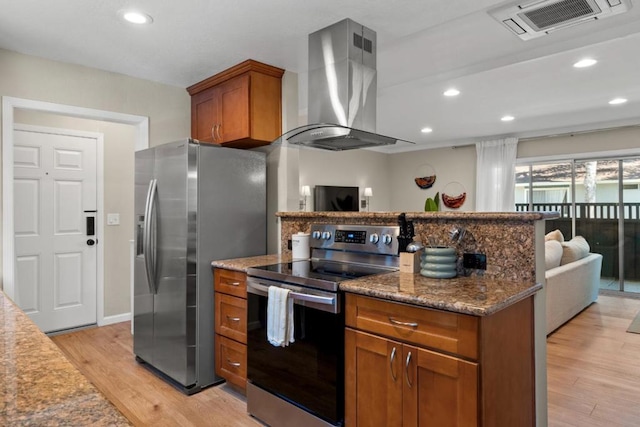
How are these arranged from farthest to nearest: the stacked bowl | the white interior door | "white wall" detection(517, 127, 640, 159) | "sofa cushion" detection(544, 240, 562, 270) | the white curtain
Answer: the white curtain, "white wall" detection(517, 127, 640, 159), "sofa cushion" detection(544, 240, 562, 270), the white interior door, the stacked bowl

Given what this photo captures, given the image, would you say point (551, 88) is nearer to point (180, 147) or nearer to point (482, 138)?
point (482, 138)

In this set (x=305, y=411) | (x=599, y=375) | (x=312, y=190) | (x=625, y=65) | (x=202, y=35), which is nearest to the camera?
(x=305, y=411)

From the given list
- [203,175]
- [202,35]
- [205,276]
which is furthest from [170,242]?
[202,35]

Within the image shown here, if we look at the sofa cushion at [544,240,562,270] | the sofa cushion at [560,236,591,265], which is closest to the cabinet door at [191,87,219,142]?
the sofa cushion at [544,240,562,270]

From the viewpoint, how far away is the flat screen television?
278 inches

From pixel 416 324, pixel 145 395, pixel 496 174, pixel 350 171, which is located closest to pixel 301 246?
pixel 416 324

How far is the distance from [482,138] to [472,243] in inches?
221

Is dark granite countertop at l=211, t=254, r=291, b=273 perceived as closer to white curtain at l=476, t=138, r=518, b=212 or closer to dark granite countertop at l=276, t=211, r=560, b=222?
dark granite countertop at l=276, t=211, r=560, b=222

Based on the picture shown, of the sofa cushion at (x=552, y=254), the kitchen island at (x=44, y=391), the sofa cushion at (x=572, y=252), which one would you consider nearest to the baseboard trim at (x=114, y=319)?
the kitchen island at (x=44, y=391)

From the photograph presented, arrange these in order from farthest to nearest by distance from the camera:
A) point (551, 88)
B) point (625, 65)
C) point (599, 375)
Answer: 1. point (551, 88)
2. point (625, 65)
3. point (599, 375)

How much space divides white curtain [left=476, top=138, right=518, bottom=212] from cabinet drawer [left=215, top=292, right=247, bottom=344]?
5621 millimetres

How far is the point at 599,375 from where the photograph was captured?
2.95m

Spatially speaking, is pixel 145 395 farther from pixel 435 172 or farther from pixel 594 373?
pixel 435 172

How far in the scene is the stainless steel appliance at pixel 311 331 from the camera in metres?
1.89
